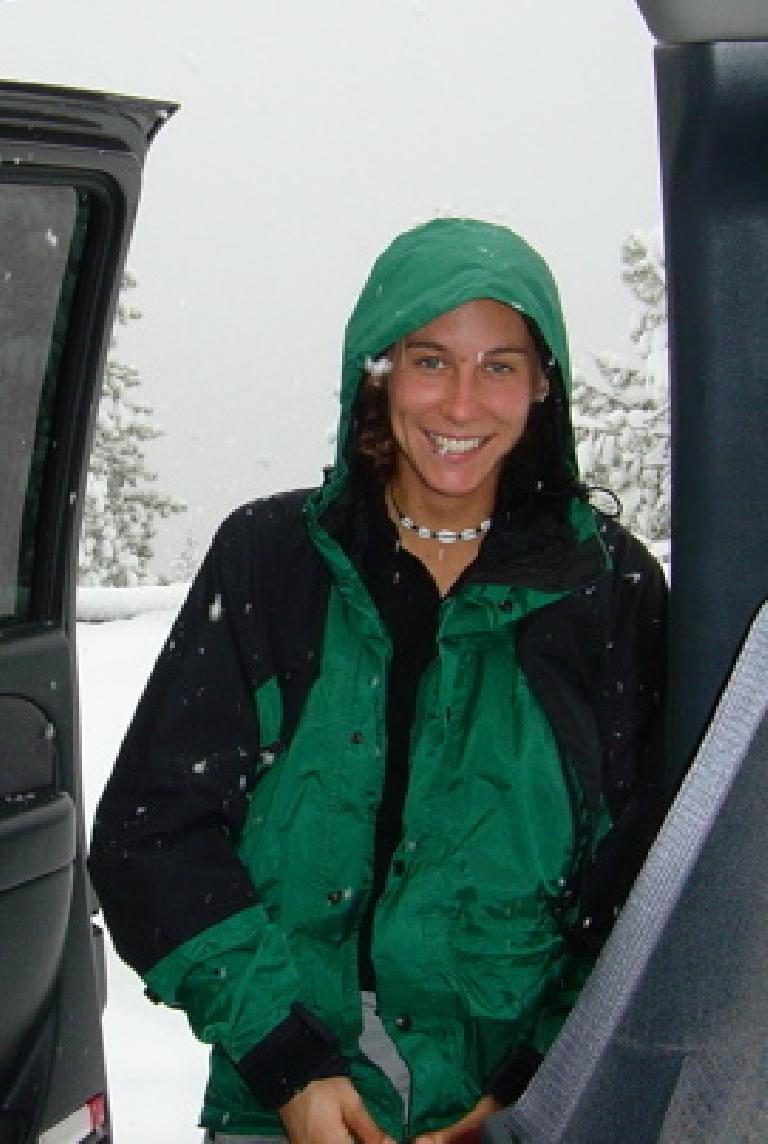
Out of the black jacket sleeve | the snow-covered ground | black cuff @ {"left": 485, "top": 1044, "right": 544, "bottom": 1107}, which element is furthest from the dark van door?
the snow-covered ground

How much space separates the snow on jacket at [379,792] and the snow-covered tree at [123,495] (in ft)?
98.1

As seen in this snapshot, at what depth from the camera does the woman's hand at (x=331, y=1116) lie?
215 centimetres

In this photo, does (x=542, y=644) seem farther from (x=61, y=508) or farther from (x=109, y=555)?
(x=109, y=555)

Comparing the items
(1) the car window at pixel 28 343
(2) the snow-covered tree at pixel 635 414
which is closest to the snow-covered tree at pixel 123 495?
(2) the snow-covered tree at pixel 635 414

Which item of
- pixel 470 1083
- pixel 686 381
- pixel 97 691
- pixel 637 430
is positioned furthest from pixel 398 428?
pixel 637 430

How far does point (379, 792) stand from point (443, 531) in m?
0.37

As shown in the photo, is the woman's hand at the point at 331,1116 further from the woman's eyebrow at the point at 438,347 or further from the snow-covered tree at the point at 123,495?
the snow-covered tree at the point at 123,495

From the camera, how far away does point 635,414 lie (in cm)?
2970

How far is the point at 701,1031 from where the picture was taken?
3.57 ft

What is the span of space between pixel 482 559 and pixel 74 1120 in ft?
4.57

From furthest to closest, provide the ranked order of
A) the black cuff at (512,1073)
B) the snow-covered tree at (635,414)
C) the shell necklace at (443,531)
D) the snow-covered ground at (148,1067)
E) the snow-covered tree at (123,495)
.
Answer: the snow-covered tree at (123,495) → the snow-covered tree at (635,414) → the snow-covered ground at (148,1067) → the shell necklace at (443,531) → the black cuff at (512,1073)

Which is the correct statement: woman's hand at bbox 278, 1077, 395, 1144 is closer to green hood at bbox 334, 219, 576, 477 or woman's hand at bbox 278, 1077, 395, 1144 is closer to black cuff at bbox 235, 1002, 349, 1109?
black cuff at bbox 235, 1002, 349, 1109

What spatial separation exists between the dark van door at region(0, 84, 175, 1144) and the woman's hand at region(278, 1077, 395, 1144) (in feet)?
2.73

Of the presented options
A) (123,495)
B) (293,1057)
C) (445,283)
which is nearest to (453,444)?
(445,283)
